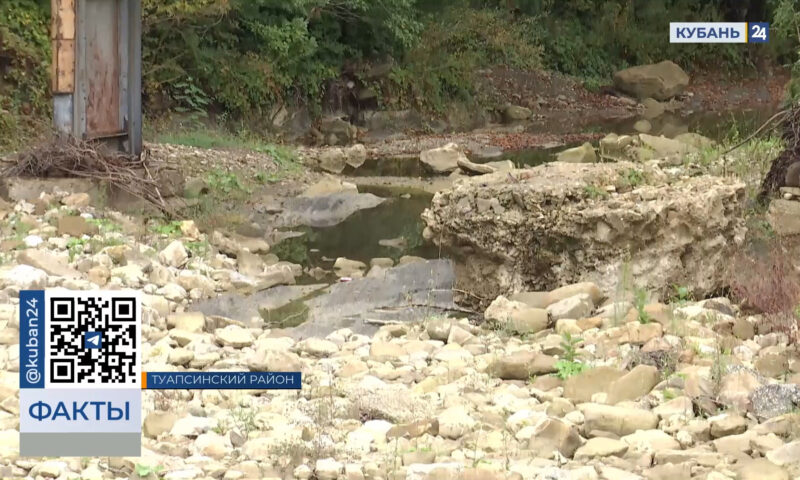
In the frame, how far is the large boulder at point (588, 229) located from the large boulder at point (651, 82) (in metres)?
18.8

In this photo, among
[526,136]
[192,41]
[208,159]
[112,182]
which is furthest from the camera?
[526,136]

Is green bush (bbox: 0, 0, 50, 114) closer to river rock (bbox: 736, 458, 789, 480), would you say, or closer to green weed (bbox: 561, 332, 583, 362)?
green weed (bbox: 561, 332, 583, 362)

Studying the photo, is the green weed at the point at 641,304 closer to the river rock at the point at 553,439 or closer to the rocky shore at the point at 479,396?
the rocky shore at the point at 479,396

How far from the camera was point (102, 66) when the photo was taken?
1217cm

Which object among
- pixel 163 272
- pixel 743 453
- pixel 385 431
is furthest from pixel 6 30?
pixel 743 453

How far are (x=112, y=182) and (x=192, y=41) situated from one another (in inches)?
309

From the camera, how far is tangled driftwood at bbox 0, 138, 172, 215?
1182 cm

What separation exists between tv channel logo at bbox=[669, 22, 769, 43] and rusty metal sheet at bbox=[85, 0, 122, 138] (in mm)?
11590

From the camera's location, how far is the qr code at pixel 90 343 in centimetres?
545

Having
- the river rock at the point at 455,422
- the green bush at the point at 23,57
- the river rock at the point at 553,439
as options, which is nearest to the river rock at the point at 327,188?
the green bush at the point at 23,57

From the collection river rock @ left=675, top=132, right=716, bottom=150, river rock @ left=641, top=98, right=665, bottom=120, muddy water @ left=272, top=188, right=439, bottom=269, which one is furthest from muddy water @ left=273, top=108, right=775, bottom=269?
river rock @ left=641, top=98, right=665, bottom=120

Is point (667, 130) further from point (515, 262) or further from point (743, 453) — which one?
point (743, 453)

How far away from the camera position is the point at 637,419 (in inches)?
216

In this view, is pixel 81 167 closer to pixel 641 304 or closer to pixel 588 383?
pixel 641 304
